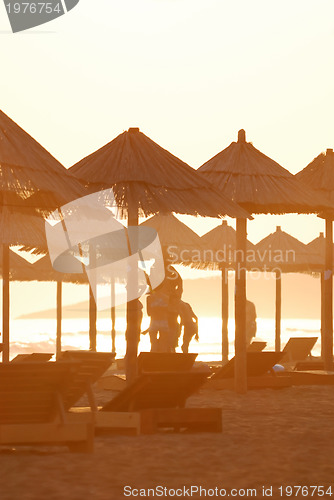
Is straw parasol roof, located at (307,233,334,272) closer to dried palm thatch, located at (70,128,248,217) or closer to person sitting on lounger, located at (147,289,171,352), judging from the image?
person sitting on lounger, located at (147,289,171,352)

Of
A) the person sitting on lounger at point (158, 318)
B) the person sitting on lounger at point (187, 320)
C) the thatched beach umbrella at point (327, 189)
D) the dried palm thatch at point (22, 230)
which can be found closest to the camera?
the person sitting on lounger at point (158, 318)

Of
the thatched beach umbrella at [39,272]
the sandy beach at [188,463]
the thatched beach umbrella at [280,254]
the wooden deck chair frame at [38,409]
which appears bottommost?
the sandy beach at [188,463]

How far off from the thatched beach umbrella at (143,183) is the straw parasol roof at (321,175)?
3.28 meters

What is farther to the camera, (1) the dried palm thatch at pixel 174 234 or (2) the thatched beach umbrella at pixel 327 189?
(1) the dried palm thatch at pixel 174 234

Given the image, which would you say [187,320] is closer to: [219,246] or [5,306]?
[5,306]

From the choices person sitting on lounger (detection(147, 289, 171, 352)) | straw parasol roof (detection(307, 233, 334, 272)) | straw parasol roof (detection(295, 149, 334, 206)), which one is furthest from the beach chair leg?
straw parasol roof (detection(307, 233, 334, 272))

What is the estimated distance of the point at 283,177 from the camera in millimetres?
13555

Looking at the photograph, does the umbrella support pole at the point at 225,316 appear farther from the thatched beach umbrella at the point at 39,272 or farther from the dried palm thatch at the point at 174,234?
the thatched beach umbrella at the point at 39,272

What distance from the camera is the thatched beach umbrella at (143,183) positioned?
11391 millimetres

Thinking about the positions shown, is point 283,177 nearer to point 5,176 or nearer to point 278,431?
point 278,431

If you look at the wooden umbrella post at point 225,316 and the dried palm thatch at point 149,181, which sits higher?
the dried palm thatch at point 149,181

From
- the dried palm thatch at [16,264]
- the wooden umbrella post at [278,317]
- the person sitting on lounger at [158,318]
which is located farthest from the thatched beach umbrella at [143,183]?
the wooden umbrella post at [278,317]

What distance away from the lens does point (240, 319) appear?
13.7m

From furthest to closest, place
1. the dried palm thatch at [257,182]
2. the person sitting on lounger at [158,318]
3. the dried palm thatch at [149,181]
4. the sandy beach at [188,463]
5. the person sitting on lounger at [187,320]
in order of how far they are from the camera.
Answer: the person sitting on lounger at [187,320]
the person sitting on lounger at [158,318]
the dried palm thatch at [257,182]
the dried palm thatch at [149,181]
the sandy beach at [188,463]
